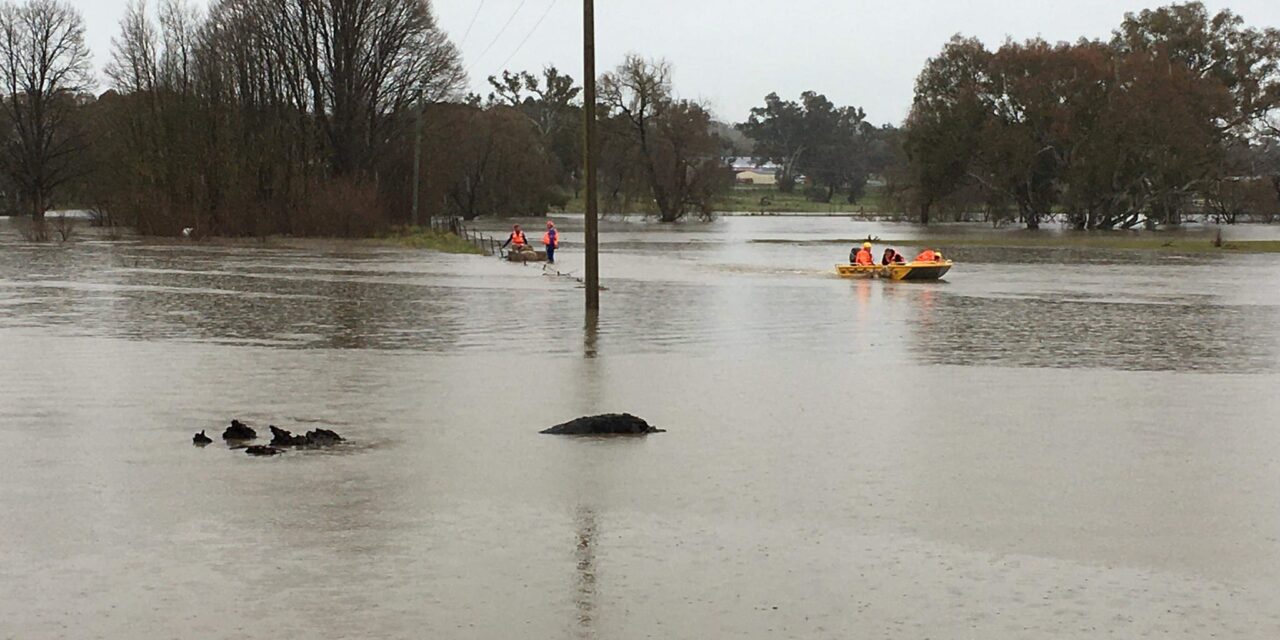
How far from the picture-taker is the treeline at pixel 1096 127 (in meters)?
98.9

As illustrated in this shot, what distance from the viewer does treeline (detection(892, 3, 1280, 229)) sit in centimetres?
9894

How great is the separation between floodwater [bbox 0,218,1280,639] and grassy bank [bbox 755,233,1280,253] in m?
48.4

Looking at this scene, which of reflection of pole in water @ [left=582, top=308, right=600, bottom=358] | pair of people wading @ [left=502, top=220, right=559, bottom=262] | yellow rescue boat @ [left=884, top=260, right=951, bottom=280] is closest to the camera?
reflection of pole in water @ [left=582, top=308, right=600, bottom=358]

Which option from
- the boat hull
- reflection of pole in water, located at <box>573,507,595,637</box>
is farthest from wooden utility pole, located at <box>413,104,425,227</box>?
reflection of pole in water, located at <box>573,507,595,637</box>

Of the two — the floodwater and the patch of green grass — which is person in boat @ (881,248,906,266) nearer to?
the floodwater

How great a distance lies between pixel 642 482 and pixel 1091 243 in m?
71.5

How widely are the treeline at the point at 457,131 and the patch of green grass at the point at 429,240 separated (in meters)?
1.80

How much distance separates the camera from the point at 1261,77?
380 ft

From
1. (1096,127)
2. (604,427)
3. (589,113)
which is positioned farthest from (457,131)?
(604,427)

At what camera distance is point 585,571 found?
8.19 m

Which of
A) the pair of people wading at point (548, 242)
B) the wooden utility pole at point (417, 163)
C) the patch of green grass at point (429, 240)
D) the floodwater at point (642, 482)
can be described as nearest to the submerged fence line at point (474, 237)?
the patch of green grass at point (429, 240)

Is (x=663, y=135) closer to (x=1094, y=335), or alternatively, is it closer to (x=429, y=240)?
(x=429, y=240)

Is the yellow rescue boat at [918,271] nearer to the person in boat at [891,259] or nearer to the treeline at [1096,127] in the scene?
the person in boat at [891,259]

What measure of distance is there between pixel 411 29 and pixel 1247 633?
239 ft
